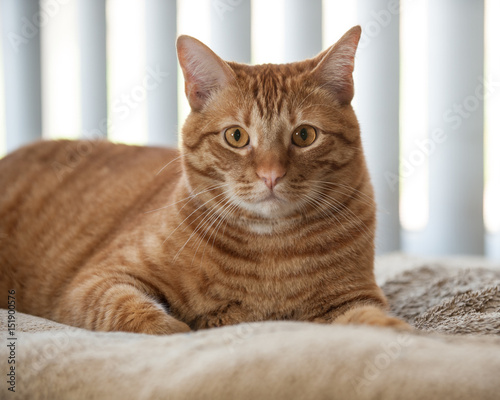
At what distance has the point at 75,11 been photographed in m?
3.17

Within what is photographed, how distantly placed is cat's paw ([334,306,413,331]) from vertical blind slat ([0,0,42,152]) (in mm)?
2381

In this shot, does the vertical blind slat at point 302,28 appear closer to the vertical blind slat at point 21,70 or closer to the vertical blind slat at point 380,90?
the vertical blind slat at point 380,90

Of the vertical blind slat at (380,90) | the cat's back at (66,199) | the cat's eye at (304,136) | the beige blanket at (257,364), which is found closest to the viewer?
the beige blanket at (257,364)

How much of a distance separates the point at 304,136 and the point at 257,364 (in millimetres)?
723

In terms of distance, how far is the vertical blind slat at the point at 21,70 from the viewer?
125 inches

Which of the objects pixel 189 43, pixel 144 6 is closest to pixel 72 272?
pixel 189 43

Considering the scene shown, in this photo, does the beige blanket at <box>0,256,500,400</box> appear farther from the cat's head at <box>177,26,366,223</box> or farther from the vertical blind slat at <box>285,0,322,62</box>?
the vertical blind slat at <box>285,0,322,62</box>

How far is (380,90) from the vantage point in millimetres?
3291

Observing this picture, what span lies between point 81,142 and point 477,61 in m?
2.24

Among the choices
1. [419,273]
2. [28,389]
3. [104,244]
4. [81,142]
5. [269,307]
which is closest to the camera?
[28,389]

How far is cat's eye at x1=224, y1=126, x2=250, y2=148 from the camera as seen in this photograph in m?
1.54

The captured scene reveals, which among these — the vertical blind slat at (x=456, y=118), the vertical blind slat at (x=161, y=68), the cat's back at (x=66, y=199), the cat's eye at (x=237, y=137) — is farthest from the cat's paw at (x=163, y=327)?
the vertical blind slat at (x=456, y=118)

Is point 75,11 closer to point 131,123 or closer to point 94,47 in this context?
point 94,47

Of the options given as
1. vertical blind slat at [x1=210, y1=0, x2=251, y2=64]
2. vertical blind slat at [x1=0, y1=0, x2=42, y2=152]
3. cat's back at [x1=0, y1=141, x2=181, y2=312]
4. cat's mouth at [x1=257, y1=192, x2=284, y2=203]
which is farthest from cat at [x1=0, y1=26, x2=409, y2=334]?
vertical blind slat at [x1=0, y1=0, x2=42, y2=152]
